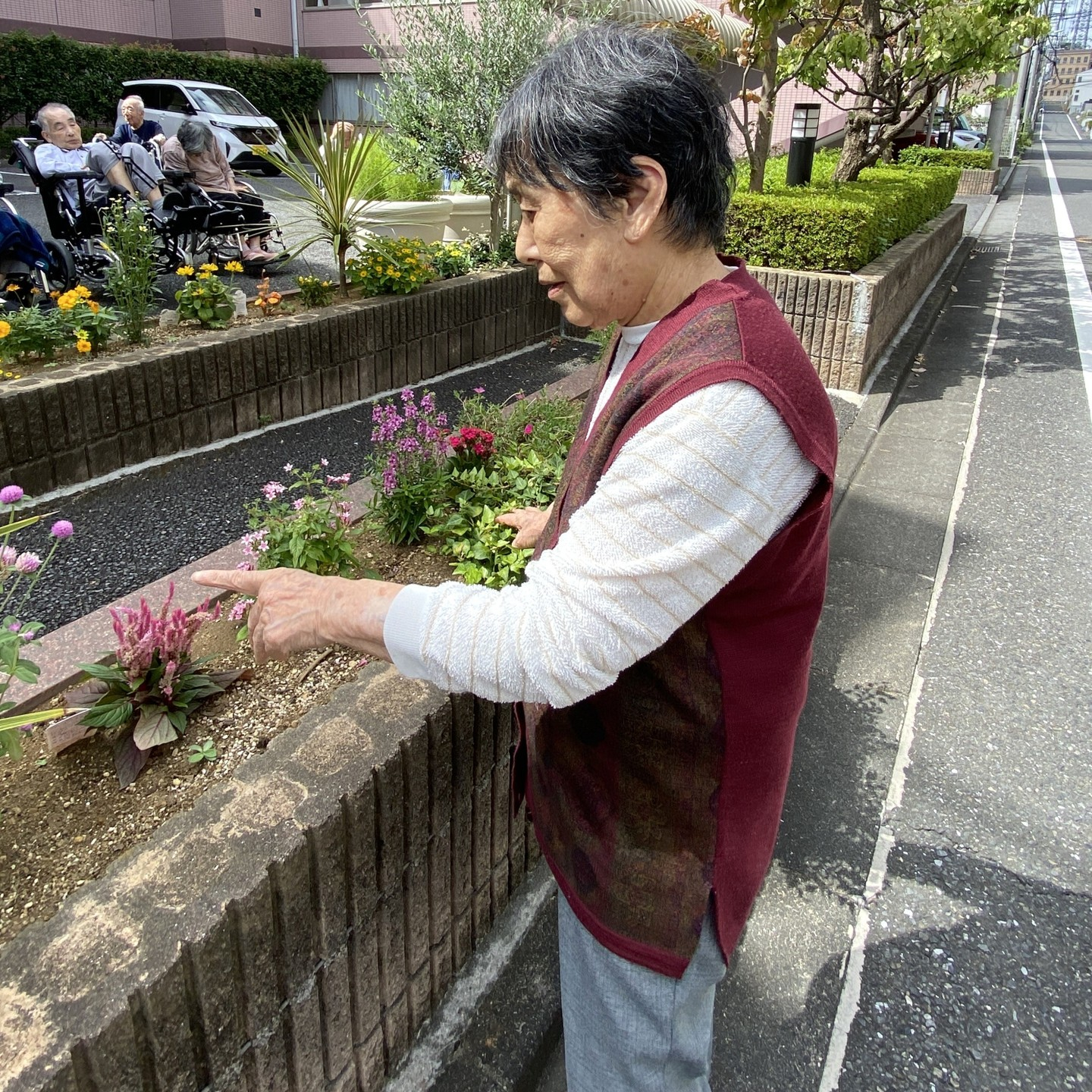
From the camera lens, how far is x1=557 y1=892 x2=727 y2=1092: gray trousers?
137 centimetres

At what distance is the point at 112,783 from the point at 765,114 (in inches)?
323

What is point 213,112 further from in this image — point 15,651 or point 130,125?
point 15,651

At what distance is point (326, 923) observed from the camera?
1.56 metres

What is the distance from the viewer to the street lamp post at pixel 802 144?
1003 cm

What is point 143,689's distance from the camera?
2016 millimetres

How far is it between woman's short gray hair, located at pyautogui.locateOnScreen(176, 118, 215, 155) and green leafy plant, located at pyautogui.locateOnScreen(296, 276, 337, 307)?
4107 mm

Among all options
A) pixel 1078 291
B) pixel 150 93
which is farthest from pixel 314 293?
pixel 150 93

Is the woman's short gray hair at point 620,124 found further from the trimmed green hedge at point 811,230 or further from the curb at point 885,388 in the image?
the trimmed green hedge at point 811,230

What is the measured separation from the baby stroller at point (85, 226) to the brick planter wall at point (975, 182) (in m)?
22.4

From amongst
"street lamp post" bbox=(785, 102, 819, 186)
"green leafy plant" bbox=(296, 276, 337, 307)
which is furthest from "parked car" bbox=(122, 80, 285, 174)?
"green leafy plant" bbox=(296, 276, 337, 307)

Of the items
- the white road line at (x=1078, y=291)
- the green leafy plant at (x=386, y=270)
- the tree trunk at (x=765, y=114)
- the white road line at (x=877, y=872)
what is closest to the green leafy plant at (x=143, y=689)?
the white road line at (x=877, y=872)

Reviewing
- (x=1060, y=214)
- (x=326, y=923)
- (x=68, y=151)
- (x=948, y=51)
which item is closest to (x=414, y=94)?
(x=68, y=151)

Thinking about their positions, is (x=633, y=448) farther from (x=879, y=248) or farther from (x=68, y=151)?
(x=68, y=151)

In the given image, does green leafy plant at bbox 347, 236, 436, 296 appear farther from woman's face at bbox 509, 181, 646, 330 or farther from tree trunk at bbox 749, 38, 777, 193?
woman's face at bbox 509, 181, 646, 330
